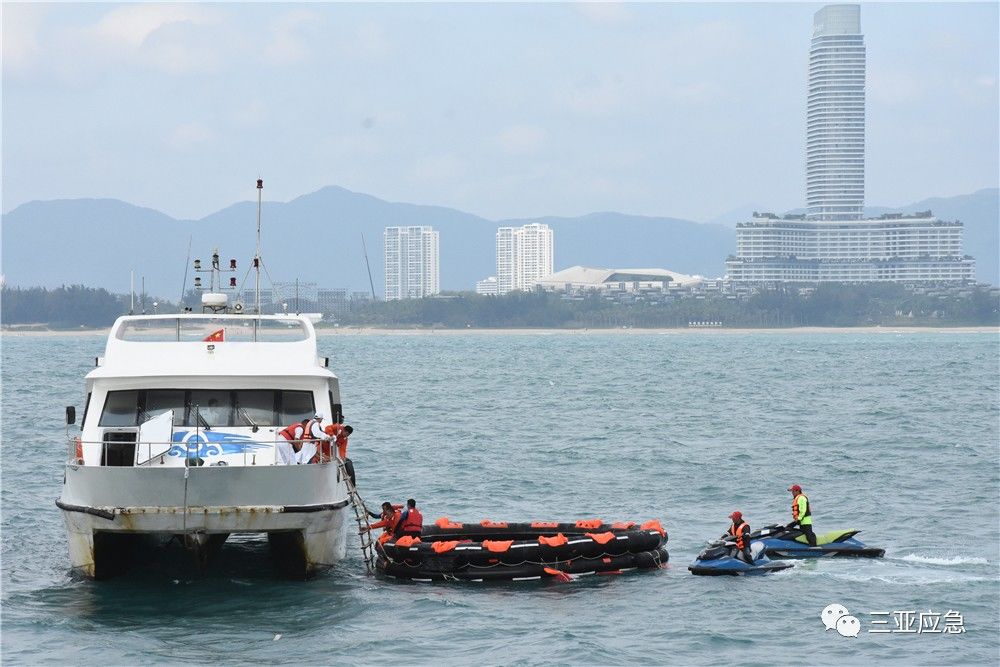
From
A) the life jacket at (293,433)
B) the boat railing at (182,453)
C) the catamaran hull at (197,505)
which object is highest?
the life jacket at (293,433)

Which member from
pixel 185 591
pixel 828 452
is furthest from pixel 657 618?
pixel 828 452

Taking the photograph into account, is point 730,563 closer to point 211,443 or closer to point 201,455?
point 211,443

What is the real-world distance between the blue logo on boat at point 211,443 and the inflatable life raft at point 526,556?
121 inches

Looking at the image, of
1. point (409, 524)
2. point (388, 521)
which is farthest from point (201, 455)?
point (409, 524)

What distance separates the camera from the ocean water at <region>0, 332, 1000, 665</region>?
19.9m

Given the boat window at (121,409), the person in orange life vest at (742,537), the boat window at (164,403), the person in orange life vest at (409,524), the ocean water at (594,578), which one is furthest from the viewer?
the person in orange life vest at (742,537)

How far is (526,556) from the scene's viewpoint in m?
23.4

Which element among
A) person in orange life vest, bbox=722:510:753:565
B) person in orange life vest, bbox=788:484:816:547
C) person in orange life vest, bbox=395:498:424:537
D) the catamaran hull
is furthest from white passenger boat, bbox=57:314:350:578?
person in orange life vest, bbox=788:484:816:547

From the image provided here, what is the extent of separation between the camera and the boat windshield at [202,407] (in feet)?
76.4

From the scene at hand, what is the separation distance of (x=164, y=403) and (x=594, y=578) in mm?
7733

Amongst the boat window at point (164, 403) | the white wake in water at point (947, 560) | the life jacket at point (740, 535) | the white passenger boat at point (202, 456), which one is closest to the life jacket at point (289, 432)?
the white passenger boat at point (202, 456)

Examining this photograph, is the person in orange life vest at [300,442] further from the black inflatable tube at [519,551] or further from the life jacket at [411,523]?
the life jacket at [411,523]

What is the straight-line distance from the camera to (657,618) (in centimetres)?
2136

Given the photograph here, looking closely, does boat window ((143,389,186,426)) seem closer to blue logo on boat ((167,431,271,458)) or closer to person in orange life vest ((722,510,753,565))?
blue logo on boat ((167,431,271,458))
